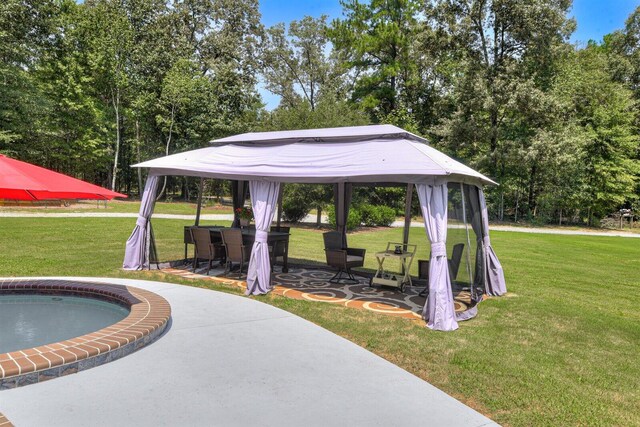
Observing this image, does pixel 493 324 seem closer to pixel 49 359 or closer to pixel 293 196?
pixel 49 359

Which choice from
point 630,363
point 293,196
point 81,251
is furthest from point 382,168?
point 293,196

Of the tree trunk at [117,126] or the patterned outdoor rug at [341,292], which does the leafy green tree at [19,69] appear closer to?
the tree trunk at [117,126]

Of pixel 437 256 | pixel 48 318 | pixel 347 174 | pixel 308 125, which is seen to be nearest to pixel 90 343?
pixel 48 318

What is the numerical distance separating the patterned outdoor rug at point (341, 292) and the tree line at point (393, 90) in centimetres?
1479

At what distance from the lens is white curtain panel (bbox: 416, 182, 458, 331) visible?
5.99 meters

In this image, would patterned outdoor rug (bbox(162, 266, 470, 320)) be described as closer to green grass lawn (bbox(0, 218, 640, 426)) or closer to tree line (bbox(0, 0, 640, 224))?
green grass lawn (bbox(0, 218, 640, 426))

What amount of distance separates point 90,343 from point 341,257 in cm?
507

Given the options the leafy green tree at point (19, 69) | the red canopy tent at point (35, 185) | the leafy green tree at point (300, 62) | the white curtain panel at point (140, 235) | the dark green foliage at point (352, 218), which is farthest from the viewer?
the leafy green tree at point (300, 62)

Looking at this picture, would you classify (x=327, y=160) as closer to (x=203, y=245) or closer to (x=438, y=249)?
(x=438, y=249)

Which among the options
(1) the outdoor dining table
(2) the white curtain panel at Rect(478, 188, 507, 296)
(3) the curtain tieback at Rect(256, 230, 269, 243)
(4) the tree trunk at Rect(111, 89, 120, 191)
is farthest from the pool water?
(4) the tree trunk at Rect(111, 89, 120, 191)

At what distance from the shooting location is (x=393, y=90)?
3173 cm

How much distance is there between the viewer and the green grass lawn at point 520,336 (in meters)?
3.81

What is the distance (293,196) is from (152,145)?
62.5 feet

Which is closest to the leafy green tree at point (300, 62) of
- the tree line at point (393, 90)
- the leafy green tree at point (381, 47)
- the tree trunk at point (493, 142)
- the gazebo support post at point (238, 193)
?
the tree line at point (393, 90)
